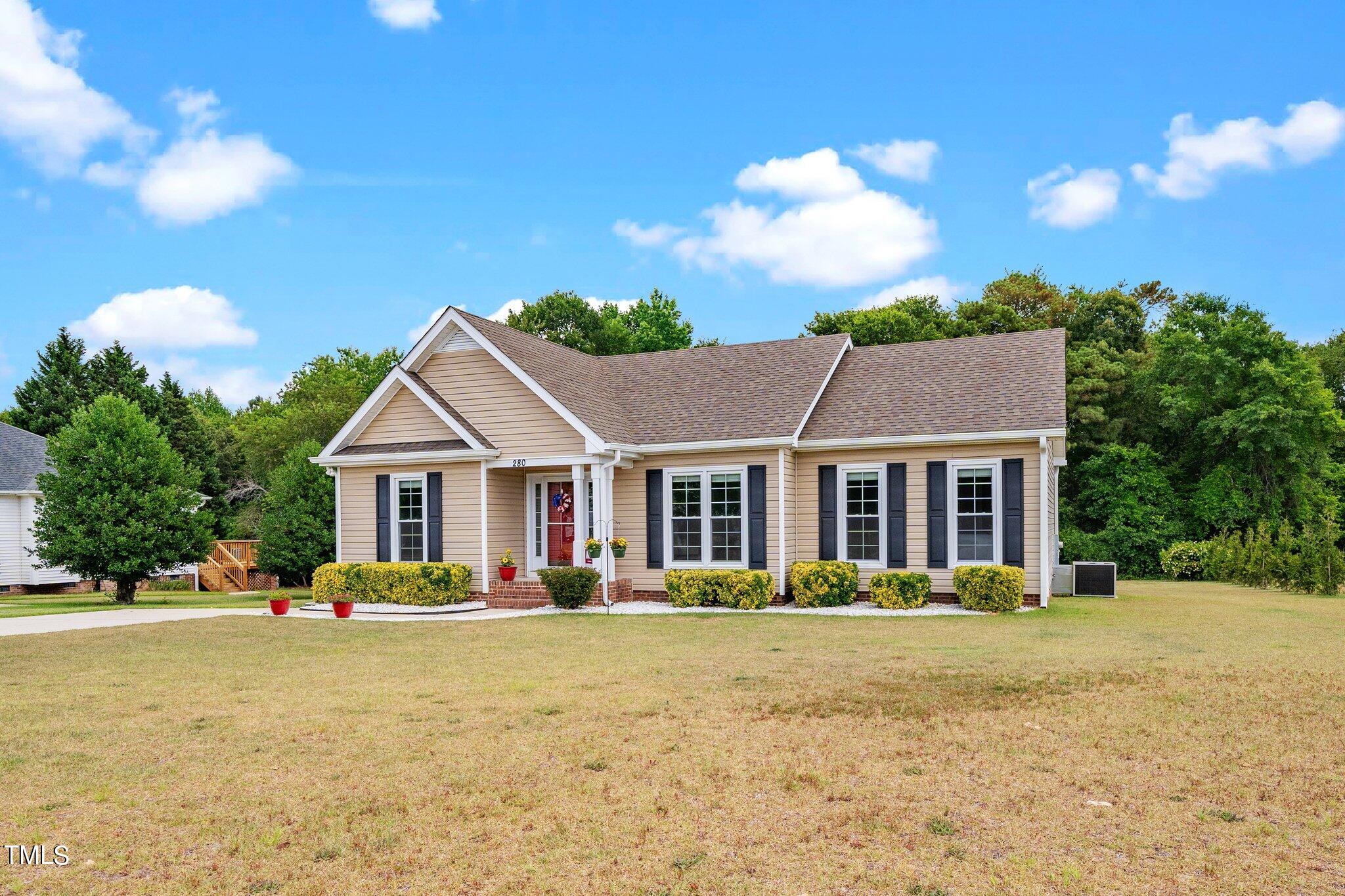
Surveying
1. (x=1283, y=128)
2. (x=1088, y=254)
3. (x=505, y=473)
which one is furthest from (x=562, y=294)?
(x=1283, y=128)

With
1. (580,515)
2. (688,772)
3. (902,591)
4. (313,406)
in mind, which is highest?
(313,406)

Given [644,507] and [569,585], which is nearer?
[569,585]

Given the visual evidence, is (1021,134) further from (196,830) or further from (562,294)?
(562,294)

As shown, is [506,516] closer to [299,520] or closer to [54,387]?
[299,520]

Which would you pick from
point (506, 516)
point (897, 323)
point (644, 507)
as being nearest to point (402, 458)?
point (506, 516)

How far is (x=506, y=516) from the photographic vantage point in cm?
2142

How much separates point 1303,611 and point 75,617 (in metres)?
24.0

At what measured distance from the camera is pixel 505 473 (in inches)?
846

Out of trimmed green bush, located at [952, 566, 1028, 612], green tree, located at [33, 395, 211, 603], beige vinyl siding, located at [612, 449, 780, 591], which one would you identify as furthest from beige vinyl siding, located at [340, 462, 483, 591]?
trimmed green bush, located at [952, 566, 1028, 612]

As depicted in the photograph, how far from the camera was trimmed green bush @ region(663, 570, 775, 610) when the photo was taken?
62.4 feet

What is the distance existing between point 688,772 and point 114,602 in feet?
76.4

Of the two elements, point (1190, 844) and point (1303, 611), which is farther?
point (1303, 611)

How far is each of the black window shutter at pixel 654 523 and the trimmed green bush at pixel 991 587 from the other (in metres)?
6.27

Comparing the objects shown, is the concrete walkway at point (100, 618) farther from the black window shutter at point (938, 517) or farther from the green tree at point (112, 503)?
the black window shutter at point (938, 517)
